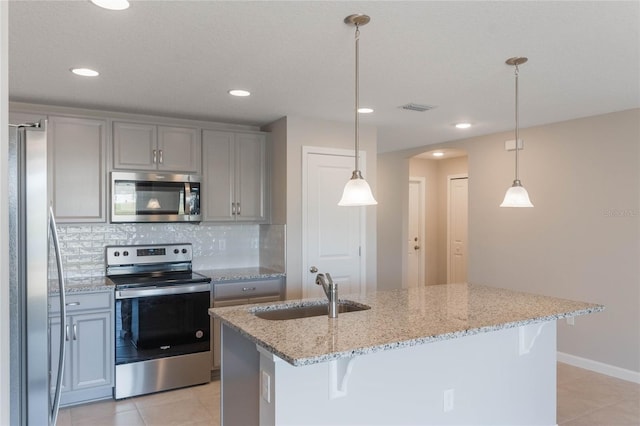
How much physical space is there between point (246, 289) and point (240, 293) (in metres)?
0.06

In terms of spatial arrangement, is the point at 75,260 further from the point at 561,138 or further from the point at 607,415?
the point at 561,138

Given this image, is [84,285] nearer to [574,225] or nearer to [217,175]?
[217,175]

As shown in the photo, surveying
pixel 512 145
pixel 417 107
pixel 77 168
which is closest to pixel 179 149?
pixel 77 168

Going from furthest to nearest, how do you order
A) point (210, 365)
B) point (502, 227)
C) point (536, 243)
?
point (502, 227) < point (536, 243) < point (210, 365)

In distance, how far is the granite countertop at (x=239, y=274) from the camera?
3.93m

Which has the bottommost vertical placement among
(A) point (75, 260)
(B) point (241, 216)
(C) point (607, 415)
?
(C) point (607, 415)

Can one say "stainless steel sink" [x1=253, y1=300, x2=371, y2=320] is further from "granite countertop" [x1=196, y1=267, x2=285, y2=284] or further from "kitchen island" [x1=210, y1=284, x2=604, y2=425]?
"granite countertop" [x1=196, y1=267, x2=285, y2=284]

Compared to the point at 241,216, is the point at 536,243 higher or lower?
lower

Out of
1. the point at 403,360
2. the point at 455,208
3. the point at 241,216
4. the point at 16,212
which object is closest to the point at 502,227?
the point at 455,208

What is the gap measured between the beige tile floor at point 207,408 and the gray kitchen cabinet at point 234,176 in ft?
4.92

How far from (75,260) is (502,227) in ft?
13.7

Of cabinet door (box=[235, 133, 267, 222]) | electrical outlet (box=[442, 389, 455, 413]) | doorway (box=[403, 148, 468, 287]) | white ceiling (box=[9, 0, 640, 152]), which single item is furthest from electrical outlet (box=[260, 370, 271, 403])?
doorway (box=[403, 148, 468, 287])

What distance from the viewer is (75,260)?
12.8ft

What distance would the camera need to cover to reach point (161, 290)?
364 centimetres
